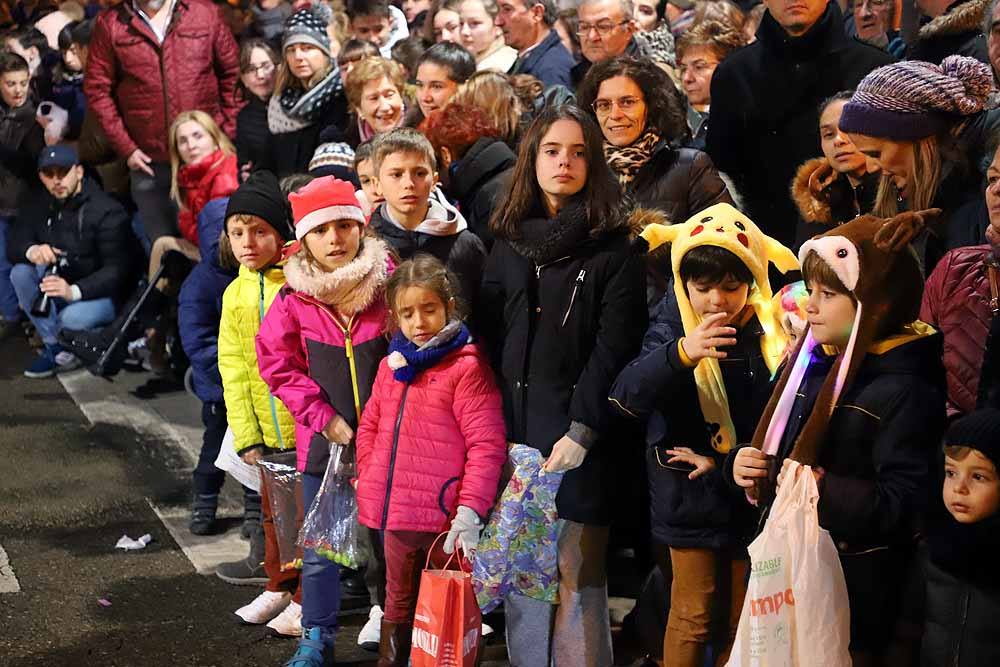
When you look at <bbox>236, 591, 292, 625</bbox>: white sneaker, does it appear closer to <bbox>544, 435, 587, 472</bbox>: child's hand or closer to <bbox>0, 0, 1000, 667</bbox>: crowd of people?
<bbox>0, 0, 1000, 667</bbox>: crowd of people

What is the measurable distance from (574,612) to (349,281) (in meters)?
1.47

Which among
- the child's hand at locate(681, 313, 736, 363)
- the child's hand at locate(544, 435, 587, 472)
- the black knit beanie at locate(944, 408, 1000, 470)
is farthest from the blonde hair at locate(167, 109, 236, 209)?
the black knit beanie at locate(944, 408, 1000, 470)

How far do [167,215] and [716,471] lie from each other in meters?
6.13

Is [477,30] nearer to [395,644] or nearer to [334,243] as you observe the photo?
[334,243]

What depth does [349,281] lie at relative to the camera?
17.9 ft

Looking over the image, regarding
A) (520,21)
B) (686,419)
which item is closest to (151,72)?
(520,21)

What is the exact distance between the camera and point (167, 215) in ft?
32.3

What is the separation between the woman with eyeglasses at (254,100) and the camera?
30.1ft

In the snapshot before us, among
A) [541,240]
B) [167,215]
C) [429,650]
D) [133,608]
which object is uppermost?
[541,240]

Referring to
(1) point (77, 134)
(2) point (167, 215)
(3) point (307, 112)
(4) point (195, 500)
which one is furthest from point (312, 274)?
(1) point (77, 134)

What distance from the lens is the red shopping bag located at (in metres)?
4.84

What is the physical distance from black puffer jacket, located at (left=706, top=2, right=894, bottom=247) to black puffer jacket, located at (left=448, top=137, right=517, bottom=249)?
0.90 m

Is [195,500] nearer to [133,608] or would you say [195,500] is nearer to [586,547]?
[133,608]

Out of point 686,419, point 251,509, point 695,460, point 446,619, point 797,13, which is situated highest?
point 797,13
